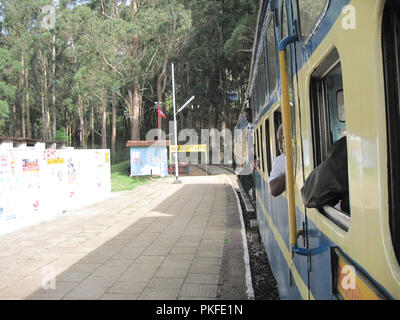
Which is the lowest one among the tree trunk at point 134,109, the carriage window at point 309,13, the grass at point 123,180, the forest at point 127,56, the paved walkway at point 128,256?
the paved walkway at point 128,256

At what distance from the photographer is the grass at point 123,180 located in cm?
1762

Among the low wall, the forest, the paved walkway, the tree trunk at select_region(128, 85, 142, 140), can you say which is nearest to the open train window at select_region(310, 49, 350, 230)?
the paved walkway

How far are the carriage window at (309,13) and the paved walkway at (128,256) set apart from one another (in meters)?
3.28

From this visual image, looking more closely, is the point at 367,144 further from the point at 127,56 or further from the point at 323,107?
the point at 127,56

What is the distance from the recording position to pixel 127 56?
1090 inches

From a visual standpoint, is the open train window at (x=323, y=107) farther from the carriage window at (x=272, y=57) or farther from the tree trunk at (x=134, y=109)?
the tree trunk at (x=134, y=109)

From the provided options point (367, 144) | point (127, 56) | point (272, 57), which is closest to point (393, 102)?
point (367, 144)

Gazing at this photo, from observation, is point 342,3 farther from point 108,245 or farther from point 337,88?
point 108,245

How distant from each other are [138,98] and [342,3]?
29.2m

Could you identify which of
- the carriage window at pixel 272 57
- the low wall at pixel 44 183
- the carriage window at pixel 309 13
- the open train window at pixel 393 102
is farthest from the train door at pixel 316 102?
the low wall at pixel 44 183

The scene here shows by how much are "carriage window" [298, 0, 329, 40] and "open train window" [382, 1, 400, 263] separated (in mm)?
471

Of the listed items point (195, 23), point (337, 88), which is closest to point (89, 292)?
point (337, 88)

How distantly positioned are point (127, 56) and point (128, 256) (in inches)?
946
